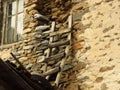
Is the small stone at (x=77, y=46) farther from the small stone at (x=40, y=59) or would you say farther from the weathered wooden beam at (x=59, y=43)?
the small stone at (x=40, y=59)

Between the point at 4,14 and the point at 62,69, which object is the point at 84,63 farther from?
the point at 4,14

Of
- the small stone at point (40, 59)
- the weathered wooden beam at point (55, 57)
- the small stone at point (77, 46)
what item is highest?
the small stone at point (77, 46)

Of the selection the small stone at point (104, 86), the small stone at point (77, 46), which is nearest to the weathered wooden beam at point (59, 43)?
the small stone at point (77, 46)

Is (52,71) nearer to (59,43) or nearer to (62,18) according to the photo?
(59,43)

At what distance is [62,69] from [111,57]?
2.90 feet

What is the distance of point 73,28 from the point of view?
5910 millimetres

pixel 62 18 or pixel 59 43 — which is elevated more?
pixel 62 18

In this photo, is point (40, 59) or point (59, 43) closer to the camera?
point (59, 43)

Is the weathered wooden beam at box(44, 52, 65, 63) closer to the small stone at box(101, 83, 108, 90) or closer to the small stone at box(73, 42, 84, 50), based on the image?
the small stone at box(73, 42, 84, 50)

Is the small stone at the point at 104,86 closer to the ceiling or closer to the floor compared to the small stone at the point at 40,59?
closer to the ceiling

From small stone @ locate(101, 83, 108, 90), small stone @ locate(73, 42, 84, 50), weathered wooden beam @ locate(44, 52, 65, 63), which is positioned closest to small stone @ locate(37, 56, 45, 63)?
weathered wooden beam @ locate(44, 52, 65, 63)

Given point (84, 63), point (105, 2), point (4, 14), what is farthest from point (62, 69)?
point (4, 14)

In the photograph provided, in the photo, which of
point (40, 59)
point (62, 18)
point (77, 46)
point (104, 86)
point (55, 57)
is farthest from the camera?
point (62, 18)

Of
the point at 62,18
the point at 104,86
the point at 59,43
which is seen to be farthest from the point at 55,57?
the point at 104,86
